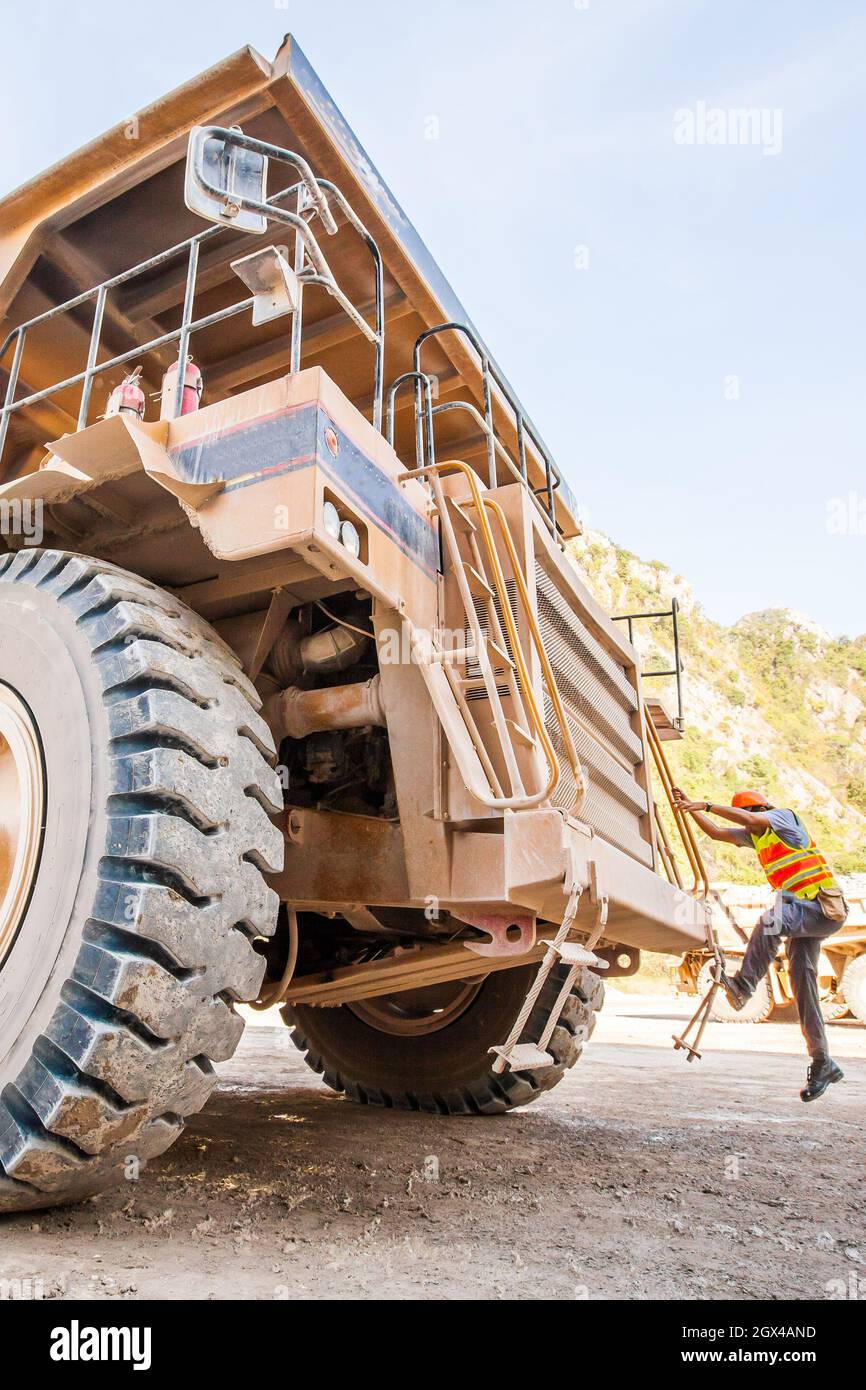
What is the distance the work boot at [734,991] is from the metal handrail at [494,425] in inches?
82.0

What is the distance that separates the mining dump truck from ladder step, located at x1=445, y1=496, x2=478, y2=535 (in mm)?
20

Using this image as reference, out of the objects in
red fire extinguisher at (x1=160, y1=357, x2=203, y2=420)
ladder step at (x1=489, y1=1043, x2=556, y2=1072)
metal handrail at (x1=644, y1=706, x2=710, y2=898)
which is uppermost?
red fire extinguisher at (x1=160, y1=357, x2=203, y2=420)

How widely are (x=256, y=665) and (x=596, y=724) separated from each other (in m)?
1.58

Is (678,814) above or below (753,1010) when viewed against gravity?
above

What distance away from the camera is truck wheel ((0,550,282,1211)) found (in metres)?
1.95

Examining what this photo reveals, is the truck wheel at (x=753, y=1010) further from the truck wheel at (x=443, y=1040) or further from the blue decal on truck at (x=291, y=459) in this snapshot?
the blue decal on truck at (x=291, y=459)

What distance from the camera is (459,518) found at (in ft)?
10.0

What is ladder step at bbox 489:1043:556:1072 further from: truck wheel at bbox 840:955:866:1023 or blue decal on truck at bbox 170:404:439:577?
truck wheel at bbox 840:955:866:1023

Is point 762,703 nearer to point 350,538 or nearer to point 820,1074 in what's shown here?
point 820,1074

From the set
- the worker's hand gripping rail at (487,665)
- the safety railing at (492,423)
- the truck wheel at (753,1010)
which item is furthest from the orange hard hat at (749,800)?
the truck wheel at (753,1010)

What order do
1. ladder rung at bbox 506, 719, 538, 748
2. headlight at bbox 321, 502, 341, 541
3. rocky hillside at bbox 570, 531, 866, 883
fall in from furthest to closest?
1. rocky hillside at bbox 570, 531, 866, 883
2. ladder rung at bbox 506, 719, 538, 748
3. headlight at bbox 321, 502, 341, 541

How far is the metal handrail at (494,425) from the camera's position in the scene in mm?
3334

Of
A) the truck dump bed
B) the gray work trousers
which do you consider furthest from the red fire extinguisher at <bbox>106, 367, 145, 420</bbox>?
the gray work trousers

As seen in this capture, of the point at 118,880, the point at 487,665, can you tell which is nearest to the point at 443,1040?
the point at 487,665
